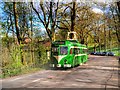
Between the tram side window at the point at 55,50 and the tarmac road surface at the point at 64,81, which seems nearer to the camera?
the tarmac road surface at the point at 64,81

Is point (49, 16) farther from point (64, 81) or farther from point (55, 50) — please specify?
point (64, 81)

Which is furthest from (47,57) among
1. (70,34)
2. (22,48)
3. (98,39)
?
(98,39)

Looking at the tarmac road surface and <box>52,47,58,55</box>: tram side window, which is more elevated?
<box>52,47,58,55</box>: tram side window

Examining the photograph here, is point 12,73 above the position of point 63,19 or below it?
below

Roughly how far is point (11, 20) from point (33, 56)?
17054 millimetres

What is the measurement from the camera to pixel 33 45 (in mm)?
29406

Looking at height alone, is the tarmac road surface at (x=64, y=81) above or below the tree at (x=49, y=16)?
below

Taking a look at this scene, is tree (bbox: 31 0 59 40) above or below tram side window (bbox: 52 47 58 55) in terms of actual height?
above

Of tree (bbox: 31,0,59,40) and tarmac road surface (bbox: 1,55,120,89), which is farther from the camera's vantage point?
tree (bbox: 31,0,59,40)

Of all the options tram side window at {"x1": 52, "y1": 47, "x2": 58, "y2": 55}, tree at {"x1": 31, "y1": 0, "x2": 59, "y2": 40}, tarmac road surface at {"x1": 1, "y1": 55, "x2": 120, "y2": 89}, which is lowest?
tarmac road surface at {"x1": 1, "y1": 55, "x2": 120, "y2": 89}

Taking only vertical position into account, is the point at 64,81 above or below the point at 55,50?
below

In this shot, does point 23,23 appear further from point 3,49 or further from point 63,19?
point 3,49

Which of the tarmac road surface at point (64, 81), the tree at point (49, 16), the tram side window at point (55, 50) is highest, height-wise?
the tree at point (49, 16)

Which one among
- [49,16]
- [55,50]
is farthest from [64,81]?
[49,16]
